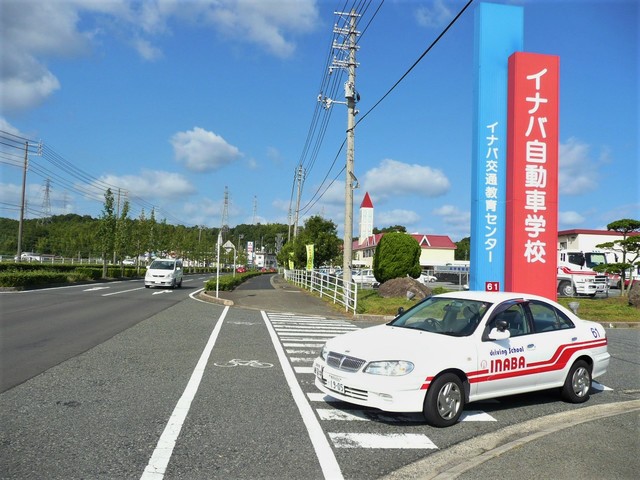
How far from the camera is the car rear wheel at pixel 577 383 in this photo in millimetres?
7238

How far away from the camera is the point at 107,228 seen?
144ft

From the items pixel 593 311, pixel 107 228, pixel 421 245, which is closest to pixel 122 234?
pixel 107 228

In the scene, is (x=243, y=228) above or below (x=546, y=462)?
above

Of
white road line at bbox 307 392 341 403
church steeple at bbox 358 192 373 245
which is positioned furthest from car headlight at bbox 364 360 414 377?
church steeple at bbox 358 192 373 245

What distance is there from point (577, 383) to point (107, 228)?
42.0m

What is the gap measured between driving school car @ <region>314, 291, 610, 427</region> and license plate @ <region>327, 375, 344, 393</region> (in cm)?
1

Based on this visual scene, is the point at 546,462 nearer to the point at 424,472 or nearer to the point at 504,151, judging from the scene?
the point at 424,472

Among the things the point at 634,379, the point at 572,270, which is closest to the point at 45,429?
the point at 634,379

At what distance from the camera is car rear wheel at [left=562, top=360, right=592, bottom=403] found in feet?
23.7

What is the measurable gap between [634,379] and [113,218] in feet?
139

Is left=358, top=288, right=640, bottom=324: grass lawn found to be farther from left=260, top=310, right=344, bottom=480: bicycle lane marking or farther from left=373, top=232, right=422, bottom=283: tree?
left=260, top=310, right=344, bottom=480: bicycle lane marking

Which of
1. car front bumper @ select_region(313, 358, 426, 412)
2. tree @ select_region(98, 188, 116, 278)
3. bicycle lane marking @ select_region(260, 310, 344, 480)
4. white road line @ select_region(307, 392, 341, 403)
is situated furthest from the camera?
tree @ select_region(98, 188, 116, 278)

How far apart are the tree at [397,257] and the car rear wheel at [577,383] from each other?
2014cm

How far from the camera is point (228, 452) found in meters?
4.88
